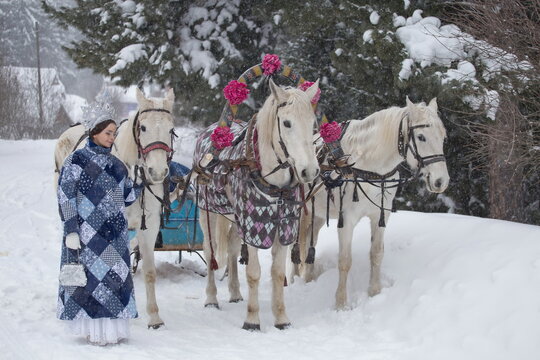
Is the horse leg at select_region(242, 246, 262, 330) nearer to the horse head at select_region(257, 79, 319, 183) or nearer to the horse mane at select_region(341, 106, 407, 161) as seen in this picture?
the horse head at select_region(257, 79, 319, 183)

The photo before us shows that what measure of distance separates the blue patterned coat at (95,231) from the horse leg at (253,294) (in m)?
1.27

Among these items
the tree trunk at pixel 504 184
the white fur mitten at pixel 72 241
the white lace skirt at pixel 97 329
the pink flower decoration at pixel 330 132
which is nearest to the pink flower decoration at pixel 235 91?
the pink flower decoration at pixel 330 132

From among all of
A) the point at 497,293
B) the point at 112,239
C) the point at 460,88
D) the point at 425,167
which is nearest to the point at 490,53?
the point at 460,88

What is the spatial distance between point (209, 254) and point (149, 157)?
2.33m

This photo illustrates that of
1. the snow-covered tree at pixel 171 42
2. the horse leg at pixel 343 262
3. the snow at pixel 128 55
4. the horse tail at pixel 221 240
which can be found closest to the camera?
the horse leg at pixel 343 262

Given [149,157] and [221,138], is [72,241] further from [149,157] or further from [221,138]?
[221,138]

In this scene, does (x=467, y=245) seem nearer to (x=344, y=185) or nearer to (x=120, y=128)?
(x=344, y=185)

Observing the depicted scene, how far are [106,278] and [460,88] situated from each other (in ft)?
16.4

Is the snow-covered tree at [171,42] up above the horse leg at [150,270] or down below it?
above

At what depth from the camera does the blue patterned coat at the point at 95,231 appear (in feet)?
15.0

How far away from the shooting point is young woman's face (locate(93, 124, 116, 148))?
4.72 metres

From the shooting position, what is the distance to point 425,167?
548 cm

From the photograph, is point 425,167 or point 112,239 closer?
point 112,239

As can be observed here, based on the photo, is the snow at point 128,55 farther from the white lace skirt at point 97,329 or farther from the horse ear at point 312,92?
the white lace skirt at point 97,329
